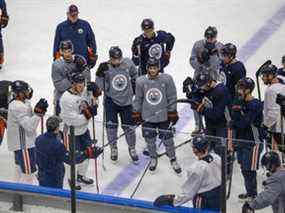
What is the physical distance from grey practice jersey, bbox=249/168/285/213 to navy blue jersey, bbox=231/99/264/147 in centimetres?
107

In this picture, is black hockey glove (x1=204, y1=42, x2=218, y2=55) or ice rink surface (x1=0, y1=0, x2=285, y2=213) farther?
ice rink surface (x1=0, y1=0, x2=285, y2=213)

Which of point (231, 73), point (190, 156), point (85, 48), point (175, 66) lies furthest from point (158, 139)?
point (175, 66)

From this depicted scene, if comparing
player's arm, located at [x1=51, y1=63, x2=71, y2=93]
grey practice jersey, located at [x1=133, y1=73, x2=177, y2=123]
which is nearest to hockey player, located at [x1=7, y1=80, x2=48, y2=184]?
player's arm, located at [x1=51, y1=63, x2=71, y2=93]

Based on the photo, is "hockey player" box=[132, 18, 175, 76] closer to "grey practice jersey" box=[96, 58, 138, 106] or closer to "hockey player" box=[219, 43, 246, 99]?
"grey practice jersey" box=[96, 58, 138, 106]

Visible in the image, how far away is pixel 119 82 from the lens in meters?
8.06

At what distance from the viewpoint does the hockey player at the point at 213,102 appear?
7.52m

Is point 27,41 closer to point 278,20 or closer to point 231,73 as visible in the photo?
point 278,20

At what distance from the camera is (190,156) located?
6.90 m

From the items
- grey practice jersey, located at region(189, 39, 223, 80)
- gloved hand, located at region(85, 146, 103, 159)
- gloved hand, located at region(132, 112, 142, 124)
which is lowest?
gloved hand, located at region(85, 146, 103, 159)

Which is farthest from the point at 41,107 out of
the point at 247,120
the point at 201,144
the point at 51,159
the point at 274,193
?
the point at 274,193

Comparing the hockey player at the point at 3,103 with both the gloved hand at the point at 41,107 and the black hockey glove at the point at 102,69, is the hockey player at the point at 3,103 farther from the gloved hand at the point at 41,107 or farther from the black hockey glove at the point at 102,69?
the black hockey glove at the point at 102,69

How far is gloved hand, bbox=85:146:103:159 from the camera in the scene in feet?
23.6

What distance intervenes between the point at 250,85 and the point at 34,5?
581cm

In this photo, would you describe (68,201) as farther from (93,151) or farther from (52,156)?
(93,151)
